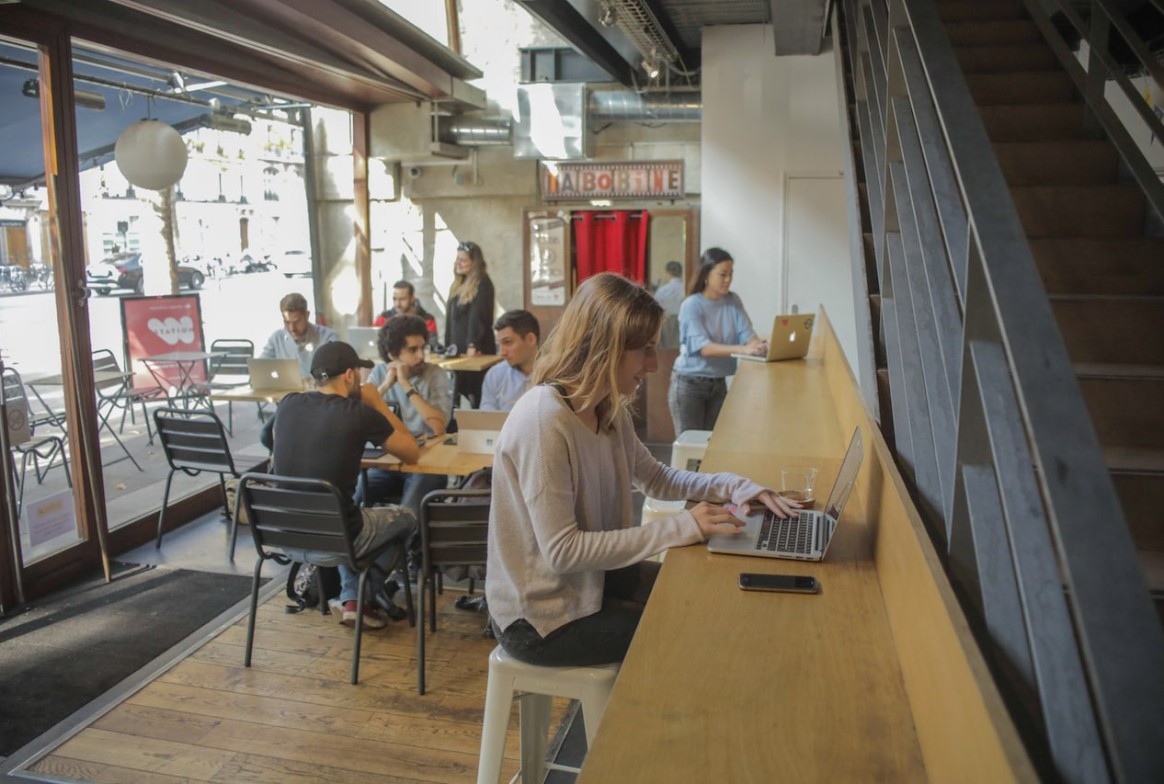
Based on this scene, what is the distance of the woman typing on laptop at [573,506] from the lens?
204 centimetres

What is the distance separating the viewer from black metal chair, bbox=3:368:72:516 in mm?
4422

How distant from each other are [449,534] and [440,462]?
0.55 meters

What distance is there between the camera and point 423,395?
4.88 m

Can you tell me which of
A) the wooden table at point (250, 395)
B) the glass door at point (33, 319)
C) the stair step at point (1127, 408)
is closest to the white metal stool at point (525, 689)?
the stair step at point (1127, 408)

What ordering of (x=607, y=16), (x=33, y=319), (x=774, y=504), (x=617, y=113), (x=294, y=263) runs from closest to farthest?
1. (x=774, y=504)
2. (x=33, y=319)
3. (x=607, y=16)
4. (x=617, y=113)
5. (x=294, y=263)

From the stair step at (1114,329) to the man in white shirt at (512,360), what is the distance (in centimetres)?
255

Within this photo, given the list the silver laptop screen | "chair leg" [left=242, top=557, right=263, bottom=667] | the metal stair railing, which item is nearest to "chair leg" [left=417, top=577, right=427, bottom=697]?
"chair leg" [left=242, top=557, right=263, bottom=667]

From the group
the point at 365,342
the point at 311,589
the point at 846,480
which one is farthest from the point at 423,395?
the point at 846,480

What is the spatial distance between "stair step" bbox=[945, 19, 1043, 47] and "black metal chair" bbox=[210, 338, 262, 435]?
5393mm

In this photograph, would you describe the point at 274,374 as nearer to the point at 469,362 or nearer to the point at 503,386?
the point at 469,362

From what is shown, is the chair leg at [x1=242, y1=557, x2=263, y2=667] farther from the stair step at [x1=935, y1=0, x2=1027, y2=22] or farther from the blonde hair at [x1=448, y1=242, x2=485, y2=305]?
the stair step at [x1=935, y1=0, x2=1027, y2=22]

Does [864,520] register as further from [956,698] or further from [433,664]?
[433,664]

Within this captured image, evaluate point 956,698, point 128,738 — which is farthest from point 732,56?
point 956,698

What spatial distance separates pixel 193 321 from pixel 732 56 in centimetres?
456
